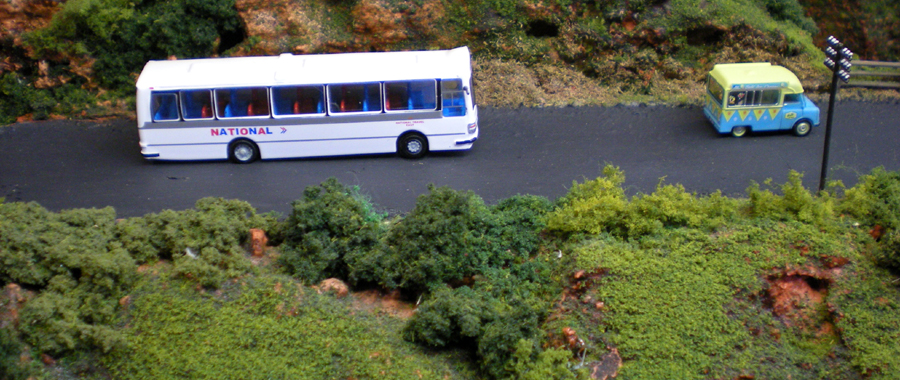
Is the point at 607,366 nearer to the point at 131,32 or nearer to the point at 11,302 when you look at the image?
the point at 11,302

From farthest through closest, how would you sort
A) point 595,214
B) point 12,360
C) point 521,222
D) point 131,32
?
1. point 131,32
2. point 521,222
3. point 595,214
4. point 12,360

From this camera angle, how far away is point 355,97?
49.9 feet

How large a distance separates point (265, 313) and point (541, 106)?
10072 mm

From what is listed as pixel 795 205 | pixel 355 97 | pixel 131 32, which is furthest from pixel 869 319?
pixel 131 32

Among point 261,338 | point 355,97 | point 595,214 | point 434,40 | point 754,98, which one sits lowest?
point 261,338

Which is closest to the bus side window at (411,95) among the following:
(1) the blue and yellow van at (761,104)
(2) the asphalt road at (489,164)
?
(2) the asphalt road at (489,164)

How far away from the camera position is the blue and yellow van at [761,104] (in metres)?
15.9

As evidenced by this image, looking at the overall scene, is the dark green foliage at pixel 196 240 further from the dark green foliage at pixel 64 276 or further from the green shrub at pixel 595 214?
the green shrub at pixel 595 214

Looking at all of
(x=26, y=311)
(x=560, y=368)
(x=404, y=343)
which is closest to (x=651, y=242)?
(x=560, y=368)

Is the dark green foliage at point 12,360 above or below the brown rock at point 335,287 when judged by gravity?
above

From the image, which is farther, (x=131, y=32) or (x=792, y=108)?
(x=131, y=32)

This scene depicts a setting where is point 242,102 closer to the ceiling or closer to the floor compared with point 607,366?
closer to the ceiling

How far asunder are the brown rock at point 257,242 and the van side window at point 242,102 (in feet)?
13.1

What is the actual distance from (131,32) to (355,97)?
694 centimetres
